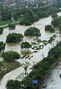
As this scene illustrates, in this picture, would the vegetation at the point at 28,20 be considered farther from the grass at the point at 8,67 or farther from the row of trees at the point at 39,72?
the grass at the point at 8,67

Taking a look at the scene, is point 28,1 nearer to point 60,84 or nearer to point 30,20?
point 30,20

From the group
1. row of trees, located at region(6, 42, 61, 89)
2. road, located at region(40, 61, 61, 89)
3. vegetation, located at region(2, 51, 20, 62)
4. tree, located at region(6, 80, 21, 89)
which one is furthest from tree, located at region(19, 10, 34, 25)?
tree, located at region(6, 80, 21, 89)

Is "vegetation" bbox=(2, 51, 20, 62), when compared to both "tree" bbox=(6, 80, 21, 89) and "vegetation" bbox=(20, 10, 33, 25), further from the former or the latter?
"vegetation" bbox=(20, 10, 33, 25)

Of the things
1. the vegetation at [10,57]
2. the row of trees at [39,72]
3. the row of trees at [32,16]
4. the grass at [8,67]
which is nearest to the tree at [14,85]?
the row of trees at [39,72]

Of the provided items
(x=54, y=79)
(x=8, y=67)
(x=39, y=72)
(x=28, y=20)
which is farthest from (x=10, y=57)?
(x=28, y=20)

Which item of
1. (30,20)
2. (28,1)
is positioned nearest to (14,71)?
(30,20)

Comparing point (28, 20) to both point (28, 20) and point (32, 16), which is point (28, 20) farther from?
point (32, 16)

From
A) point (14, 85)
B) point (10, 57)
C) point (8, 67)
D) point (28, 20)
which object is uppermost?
point (14, 85)

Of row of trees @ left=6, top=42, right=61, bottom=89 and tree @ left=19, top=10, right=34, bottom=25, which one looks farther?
tree @ left=19, top=10, right=34, bottom=25
